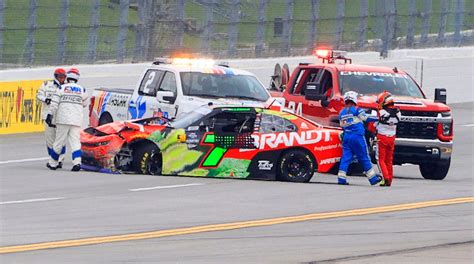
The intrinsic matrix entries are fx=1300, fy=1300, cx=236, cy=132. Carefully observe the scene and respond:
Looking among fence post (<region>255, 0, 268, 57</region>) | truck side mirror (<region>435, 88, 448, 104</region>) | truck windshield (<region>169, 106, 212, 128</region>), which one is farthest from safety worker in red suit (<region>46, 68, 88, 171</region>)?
fence post (<region>255, 0, 268, 57</region>)

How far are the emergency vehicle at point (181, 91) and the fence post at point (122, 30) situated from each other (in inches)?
271

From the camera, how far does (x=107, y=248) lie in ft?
44.1

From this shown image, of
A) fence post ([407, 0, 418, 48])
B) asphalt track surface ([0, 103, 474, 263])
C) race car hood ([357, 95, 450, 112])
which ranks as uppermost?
fence post ([407, 0, 418, 48])

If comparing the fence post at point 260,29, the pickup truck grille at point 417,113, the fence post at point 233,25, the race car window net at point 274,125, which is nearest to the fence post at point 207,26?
the fence post at point 233,25

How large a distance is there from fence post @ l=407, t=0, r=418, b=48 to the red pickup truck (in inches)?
542

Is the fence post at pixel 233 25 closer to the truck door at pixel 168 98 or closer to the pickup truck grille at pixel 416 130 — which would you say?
the truck door at pixel 168 98

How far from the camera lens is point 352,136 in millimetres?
20203

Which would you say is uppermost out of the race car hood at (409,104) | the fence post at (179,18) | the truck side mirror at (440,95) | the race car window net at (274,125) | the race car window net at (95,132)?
the fence post at (179,18)

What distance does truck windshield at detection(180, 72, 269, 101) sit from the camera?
920 inches

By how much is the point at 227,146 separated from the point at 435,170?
4.34 meters

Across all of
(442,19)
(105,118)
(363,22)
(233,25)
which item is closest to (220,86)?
(105,118)

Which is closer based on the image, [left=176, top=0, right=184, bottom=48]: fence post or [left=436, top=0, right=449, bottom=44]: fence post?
[left=176, top=0, right=184, bottom=48]: fence post

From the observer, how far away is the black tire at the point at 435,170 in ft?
73.1

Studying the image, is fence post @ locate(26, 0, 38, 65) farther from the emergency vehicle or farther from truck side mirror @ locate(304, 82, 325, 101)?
truck side mirror @ locate(304, 82, 325, 101)
